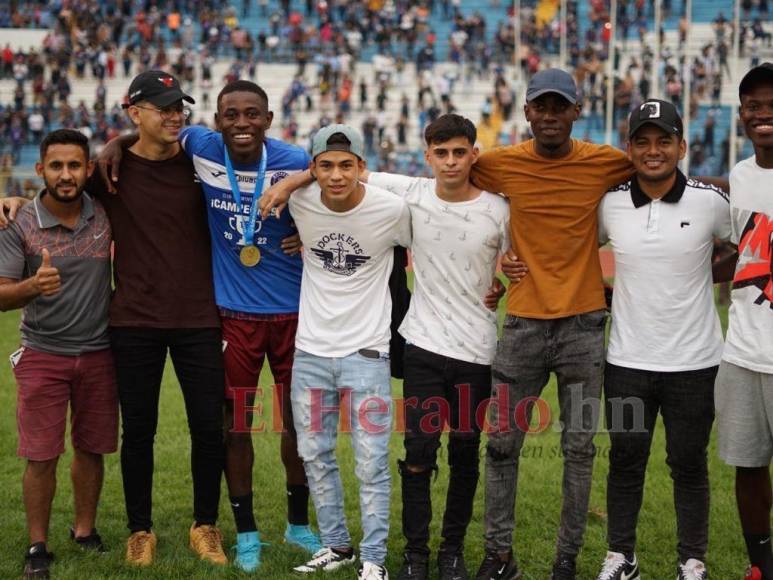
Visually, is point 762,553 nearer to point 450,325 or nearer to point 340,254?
point 450,325

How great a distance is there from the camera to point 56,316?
5.42 meters

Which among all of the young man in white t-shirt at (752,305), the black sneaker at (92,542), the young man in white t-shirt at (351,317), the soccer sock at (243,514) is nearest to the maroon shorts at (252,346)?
the young man in white t-shirt at (351,317)

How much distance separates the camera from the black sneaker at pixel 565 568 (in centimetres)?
517

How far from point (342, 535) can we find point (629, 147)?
2.40m

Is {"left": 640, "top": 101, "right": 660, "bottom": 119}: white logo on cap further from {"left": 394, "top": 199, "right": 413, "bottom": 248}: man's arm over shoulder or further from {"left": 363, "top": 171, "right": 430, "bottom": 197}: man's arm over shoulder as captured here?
{"left": 394, "top": 199, "right": 413, "bottom": 248}: man's arm over shoulder

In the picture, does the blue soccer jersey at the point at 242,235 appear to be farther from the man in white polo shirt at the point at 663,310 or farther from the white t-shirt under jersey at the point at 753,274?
the white t-shirt under jersey at the point at 753,274

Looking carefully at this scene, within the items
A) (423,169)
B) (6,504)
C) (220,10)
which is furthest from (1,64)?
(6,504)

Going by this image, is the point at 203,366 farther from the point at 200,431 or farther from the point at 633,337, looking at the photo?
the point at 633,337

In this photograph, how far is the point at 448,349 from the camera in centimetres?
516

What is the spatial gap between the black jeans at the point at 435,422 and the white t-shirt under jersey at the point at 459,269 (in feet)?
0.26

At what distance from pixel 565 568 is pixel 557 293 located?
1326 mm

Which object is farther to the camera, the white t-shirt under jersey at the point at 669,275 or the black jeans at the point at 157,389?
the black jeans at the point at 157,389

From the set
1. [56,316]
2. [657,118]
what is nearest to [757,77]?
[657,118]

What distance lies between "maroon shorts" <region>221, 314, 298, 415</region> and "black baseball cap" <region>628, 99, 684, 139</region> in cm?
195
